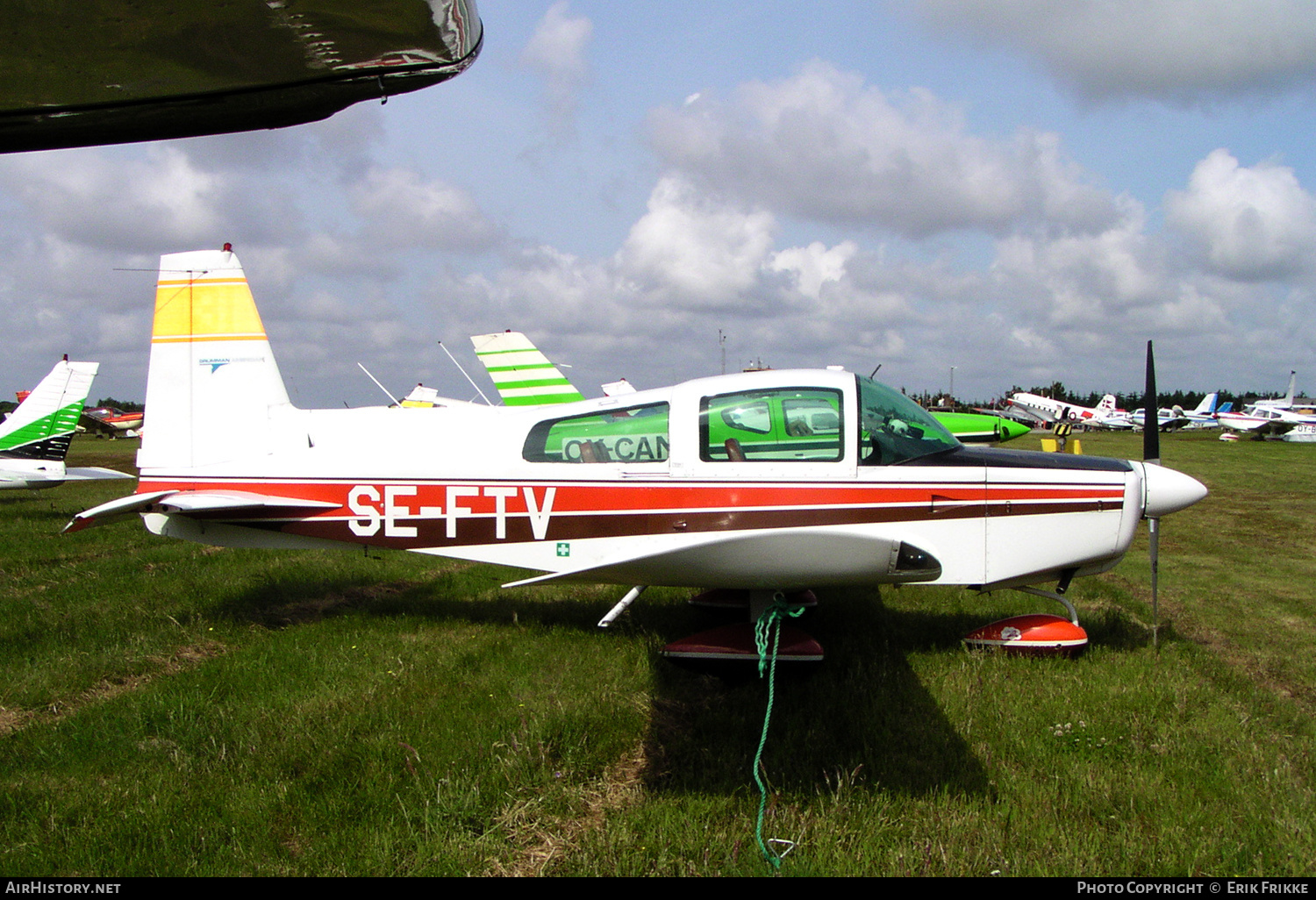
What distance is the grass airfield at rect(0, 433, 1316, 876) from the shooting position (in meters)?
2.90

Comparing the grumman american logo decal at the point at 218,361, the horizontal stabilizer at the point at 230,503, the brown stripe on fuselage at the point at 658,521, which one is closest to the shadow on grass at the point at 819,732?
the brown stripe on fuselage at the point at 658,521

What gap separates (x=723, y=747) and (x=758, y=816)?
0.67 metres

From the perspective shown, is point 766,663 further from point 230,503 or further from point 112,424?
point 112,424

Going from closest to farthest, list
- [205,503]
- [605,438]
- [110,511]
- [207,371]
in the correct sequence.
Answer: [605,438], [110,511], [205,503], [207,371]

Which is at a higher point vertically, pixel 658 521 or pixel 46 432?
pixel 46 432

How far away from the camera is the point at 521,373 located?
17031mm

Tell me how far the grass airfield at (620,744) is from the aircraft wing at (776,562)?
782mm

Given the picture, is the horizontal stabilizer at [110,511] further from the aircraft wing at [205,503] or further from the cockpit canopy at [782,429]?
the cockpit canopy at [782,429]

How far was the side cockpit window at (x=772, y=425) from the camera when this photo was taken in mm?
4738

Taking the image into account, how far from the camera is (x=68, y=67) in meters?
1.75

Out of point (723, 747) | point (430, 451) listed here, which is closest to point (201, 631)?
point (430, 451)

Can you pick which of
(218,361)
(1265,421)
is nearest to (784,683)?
(218,361)

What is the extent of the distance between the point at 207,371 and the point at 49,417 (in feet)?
30.0

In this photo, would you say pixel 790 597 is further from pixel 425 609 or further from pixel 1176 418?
pixel 1176 418
